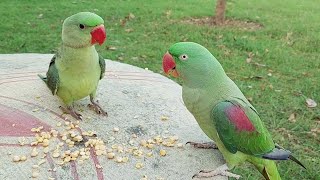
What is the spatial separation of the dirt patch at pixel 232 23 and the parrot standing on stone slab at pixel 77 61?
14.2ft

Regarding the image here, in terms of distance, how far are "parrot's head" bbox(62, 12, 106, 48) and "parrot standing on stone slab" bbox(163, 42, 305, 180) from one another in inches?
15.7

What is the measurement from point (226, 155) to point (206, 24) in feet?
15.7

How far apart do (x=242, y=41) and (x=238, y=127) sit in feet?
13.5

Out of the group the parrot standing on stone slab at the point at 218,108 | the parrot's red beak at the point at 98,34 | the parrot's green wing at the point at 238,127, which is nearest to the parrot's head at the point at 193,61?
the parrot standing on stone slab at the point at 218,108

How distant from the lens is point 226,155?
2291mm

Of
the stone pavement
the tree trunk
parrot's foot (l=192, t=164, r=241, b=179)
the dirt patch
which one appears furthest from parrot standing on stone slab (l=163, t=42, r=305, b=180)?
the dirt patch

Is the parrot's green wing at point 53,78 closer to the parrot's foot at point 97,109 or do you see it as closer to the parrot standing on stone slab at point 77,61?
the parrot standing on stone slab at point 77,61

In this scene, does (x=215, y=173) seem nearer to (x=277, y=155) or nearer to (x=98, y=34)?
(x=277, y=155)

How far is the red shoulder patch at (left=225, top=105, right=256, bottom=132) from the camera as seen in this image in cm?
217

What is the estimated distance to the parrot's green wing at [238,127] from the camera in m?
2.17

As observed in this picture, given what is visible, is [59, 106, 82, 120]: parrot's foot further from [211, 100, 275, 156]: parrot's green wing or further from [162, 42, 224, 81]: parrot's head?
[211, 100, 275, 156]: parrot's green wing

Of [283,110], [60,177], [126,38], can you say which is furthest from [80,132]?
[126,38]

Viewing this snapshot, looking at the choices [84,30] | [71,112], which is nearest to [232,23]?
[71,112]

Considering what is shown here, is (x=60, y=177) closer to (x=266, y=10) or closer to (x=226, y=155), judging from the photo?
(x=226, y=155)
